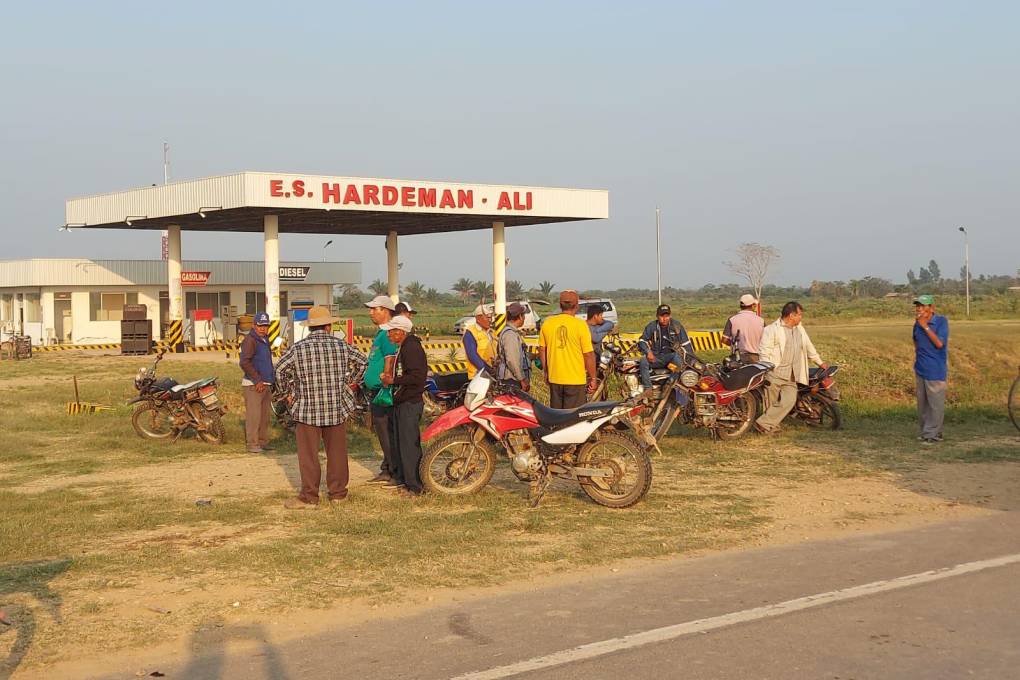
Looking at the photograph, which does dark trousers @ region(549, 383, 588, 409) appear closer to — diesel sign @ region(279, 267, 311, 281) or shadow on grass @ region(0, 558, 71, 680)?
shadow on grass @ region(0, 558, 71, 680)

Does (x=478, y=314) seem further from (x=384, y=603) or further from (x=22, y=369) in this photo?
(x=22, y=369)

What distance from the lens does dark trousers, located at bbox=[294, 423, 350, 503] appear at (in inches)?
393

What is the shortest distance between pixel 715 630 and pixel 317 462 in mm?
4874

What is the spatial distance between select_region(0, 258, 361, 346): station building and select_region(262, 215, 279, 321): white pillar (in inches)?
330

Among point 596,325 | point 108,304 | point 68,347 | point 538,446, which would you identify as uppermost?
point 108,304

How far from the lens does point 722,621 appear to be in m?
6.33

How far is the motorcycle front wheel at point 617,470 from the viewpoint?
973 centimetres

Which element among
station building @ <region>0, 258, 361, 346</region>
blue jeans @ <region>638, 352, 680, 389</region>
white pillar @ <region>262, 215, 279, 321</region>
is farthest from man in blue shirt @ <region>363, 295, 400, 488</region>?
station building @ <region>0, 258, 361, 346</region>

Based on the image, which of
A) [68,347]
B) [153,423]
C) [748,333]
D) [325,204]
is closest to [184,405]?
[153,423]

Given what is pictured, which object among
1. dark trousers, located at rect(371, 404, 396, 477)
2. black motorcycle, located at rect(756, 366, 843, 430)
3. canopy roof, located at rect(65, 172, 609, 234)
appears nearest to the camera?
dark trousers, located at rect(371, 404, 396, 477)

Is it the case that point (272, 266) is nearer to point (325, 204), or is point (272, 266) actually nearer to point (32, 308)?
point (325, 204)

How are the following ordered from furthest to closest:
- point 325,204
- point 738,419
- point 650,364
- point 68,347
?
point 68,347 < point 325,204 < point 650,364 < point 738,419

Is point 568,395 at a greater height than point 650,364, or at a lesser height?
lesser

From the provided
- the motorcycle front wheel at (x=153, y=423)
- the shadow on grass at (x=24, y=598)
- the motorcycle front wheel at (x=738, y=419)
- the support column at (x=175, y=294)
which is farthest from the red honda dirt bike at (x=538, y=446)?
the support column at (x=175, y=294)
